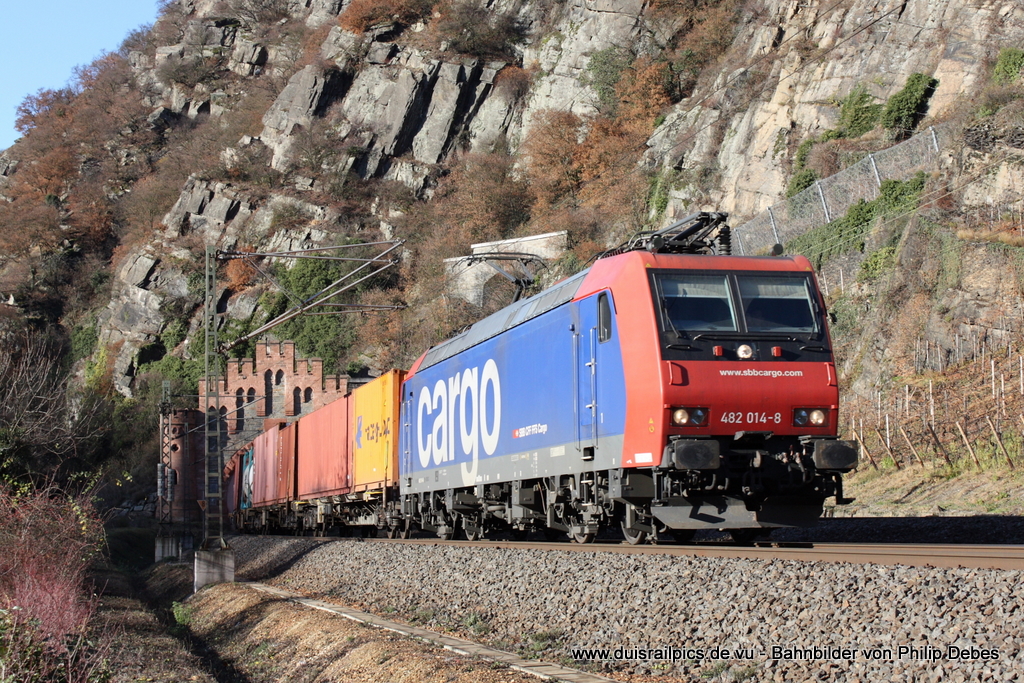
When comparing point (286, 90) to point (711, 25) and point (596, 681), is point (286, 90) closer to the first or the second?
point (711, 25)

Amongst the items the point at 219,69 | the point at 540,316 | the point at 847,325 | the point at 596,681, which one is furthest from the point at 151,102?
the point at 596,681

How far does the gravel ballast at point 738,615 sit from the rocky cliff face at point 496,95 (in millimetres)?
15987

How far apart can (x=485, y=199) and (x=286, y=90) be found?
25.5 m

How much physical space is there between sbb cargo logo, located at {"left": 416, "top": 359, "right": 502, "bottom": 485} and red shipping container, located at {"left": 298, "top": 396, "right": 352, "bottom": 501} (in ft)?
20.0

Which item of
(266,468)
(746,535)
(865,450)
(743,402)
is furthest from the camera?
(266,468)

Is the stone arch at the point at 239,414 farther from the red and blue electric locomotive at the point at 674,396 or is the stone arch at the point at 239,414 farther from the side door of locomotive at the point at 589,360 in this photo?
the side door of locomotive at the point at 589,360

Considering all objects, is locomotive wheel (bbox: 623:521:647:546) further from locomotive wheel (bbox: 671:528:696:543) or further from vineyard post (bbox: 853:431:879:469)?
vineyard post (bbox: 853:431:879:469)

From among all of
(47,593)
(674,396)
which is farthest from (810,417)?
(47,593)

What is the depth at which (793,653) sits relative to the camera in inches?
262

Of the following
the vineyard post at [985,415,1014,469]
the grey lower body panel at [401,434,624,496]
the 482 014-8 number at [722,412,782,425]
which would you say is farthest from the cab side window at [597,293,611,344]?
the vineyard post at [985,415,1014,469]

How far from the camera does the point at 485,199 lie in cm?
5434

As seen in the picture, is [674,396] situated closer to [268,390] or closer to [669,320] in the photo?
[669,320]

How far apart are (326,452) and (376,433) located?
5.55 metres

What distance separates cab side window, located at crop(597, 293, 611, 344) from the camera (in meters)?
11.3
